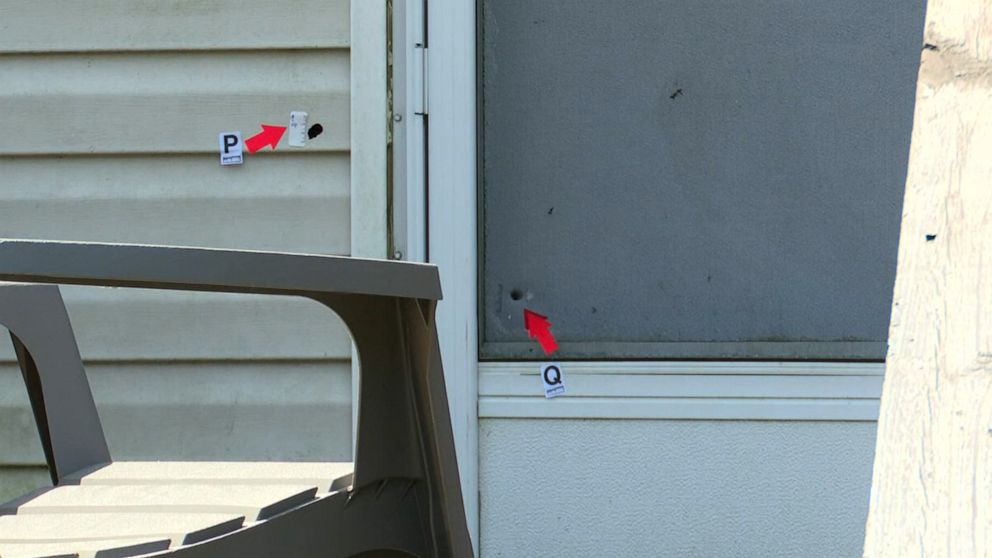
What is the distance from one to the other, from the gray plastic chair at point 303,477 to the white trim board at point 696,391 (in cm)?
109

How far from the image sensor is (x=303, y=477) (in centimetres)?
142

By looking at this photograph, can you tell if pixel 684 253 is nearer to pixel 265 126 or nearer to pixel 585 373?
pixel 585 373

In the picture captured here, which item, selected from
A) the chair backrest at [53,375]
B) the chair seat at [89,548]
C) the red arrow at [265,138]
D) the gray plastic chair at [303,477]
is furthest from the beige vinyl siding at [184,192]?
the chair seat at [89,548]

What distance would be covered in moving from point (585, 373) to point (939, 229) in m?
1.94

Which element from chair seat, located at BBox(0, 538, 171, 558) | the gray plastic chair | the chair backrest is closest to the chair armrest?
the gray plastic chair

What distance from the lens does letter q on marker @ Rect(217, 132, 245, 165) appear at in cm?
254

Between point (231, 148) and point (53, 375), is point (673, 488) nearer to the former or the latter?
point (231, 148)

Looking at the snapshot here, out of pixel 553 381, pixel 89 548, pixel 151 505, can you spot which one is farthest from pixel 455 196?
pixel 89 548

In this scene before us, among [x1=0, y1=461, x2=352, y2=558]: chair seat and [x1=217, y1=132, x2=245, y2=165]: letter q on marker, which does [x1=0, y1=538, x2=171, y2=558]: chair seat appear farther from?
[x1=217, y1=132, x2=245, y2=165]: letter q on marker

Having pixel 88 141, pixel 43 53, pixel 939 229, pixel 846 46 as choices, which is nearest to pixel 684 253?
pixel 846 46

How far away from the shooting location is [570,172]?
8.46 ft

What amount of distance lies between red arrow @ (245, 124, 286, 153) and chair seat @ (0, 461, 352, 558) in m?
1.04

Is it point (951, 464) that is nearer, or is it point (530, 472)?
point (951, 464)

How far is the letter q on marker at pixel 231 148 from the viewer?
8.35 feet
